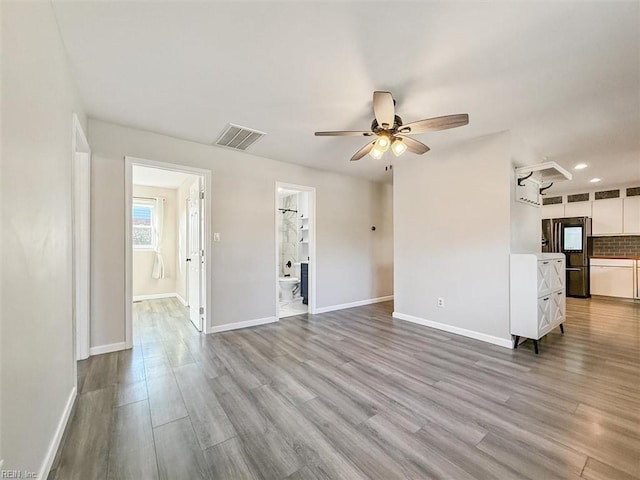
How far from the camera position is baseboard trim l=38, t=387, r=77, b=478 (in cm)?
135

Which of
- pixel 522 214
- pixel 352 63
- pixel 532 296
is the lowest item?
pixel 532 296

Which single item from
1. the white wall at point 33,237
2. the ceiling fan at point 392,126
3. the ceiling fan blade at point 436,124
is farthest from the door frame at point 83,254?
the ceiling fan blade at point 436,124

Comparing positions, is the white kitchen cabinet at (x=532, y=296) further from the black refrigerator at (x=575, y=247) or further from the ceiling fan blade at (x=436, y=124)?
the black refrigerator at (x=575, y=247)

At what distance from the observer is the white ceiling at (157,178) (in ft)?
15.3

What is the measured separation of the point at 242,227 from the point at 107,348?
2067 millimetres

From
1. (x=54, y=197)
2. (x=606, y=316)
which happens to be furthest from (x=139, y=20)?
(x=606, y=316)

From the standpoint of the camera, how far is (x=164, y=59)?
1.97m

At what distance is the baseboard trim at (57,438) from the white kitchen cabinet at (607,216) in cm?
891

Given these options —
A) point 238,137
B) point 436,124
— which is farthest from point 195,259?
point 436,124

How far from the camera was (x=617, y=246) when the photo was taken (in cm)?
609

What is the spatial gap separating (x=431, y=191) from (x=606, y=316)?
3.61 meters

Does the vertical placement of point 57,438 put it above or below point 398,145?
below

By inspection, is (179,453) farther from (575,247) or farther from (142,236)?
(575,247)

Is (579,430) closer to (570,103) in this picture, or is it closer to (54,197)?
(570,103)
